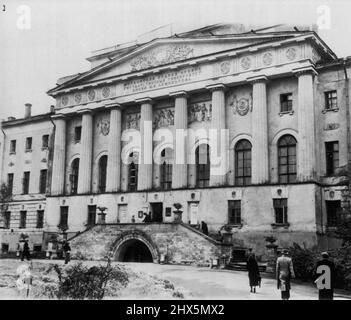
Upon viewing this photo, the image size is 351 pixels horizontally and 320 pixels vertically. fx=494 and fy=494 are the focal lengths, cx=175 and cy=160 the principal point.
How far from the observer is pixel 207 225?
3603 centimetres

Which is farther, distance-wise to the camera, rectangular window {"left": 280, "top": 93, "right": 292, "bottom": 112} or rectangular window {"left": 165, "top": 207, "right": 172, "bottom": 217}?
rectangular window {"left": 165, "top": 207, "right": 172, "bottom": 217}

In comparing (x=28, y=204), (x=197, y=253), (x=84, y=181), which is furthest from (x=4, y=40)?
(x=28, y=204)

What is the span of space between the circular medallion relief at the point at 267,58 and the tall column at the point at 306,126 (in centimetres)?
232

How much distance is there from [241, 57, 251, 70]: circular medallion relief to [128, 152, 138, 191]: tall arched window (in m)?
11.9

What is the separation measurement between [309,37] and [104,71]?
18691mm

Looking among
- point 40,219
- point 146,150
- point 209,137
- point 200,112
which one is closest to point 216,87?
point 200,112

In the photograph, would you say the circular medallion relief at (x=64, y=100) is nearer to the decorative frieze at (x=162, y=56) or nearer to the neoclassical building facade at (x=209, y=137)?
the neoclassical building facade at (x=209, y=137)

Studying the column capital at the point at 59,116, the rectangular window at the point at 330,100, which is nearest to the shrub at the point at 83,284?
the rectangular window at the point at 330,100

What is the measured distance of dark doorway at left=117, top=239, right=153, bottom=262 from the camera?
34.5m

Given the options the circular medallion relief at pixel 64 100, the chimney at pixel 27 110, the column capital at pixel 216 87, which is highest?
the chimney at pixel 27 110

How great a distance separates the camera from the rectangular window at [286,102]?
35.5m

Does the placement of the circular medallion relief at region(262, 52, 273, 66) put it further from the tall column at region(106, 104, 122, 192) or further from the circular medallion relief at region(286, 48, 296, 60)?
the tall column at region(106, 104, 122, 192)

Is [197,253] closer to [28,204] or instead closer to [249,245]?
[249,245]

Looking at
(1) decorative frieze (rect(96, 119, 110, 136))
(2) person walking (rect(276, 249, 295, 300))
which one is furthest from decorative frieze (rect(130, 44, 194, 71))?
(2) person walking (rect(276, 249, 295, 300))
